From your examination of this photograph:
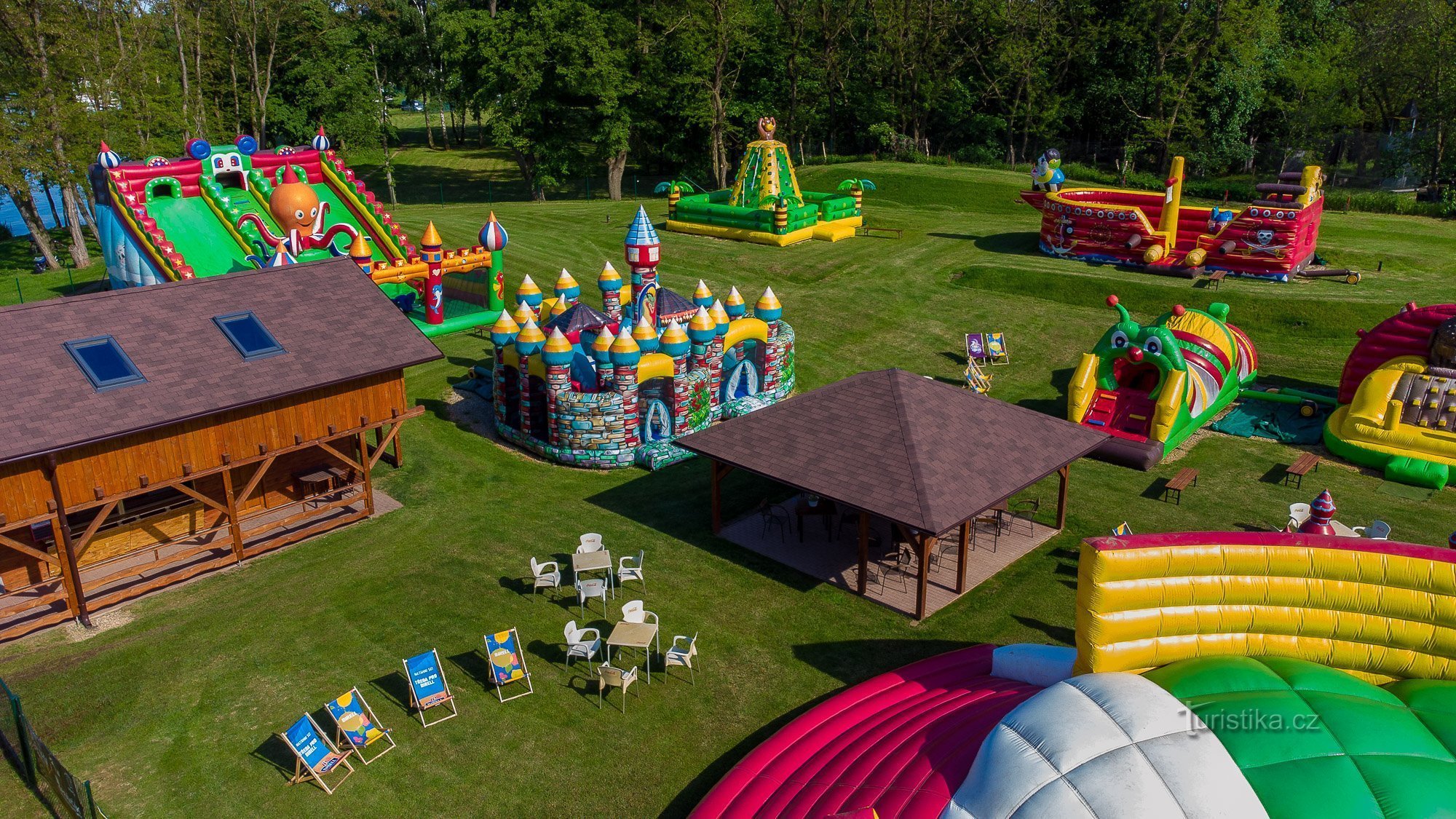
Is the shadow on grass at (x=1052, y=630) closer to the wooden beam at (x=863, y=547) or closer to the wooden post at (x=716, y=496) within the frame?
the wooden beam at (x=863, y=547)

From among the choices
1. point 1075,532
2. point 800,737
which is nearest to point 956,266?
point 1075,532

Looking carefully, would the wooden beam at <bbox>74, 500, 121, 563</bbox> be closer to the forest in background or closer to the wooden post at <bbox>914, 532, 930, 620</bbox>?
the wooden post at <bbox>914, 532, 930, 620</bbox>

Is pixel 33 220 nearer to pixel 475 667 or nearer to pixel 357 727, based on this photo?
pixel 475 667

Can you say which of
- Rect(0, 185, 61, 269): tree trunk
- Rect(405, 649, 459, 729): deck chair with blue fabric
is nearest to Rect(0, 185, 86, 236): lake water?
Rect(0, 185, 61, 269): tree trunk

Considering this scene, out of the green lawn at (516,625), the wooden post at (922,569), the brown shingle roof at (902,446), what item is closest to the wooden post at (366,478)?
the green lawn at (516,625)

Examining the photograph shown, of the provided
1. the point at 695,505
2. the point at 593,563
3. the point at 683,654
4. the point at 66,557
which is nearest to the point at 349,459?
the point at 66,557
